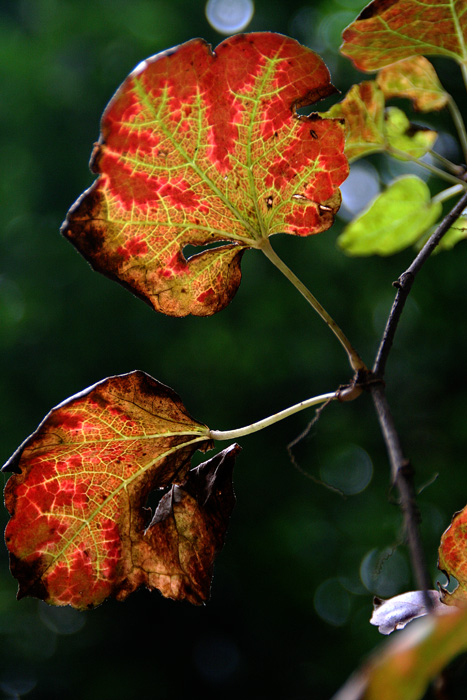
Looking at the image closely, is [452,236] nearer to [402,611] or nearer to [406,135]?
[406,135]

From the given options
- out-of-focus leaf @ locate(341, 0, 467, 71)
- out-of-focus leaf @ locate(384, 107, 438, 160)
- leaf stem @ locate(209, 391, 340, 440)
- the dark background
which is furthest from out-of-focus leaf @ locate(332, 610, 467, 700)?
the dark background

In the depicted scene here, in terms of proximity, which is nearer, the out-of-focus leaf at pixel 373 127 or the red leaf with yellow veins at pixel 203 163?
the red leaf with yellow veins at pixel 203 163

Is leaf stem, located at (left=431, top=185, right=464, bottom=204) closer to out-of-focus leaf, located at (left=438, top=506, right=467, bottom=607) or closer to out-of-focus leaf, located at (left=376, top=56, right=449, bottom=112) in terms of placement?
out-of-focus leaf, located at (left=376, top=56, right=449, bottom=112)

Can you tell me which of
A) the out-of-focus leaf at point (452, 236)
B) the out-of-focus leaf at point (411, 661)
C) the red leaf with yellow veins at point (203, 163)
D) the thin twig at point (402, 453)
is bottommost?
the out-of-focus leaf at point (452, 236)

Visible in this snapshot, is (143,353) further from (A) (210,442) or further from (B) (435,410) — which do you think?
(A) (210,442)

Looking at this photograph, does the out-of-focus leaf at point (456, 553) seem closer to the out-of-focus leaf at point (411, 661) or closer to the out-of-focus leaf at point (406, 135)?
the out-of-focus leaf at point (411, 661)

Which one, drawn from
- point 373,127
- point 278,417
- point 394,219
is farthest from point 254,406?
point 278,417

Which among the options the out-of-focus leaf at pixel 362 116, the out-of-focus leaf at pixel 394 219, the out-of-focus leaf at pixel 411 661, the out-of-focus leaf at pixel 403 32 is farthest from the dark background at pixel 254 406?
the out-of-focus leaf at pixel 411 661

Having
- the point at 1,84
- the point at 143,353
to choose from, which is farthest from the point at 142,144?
the point at 1,84
